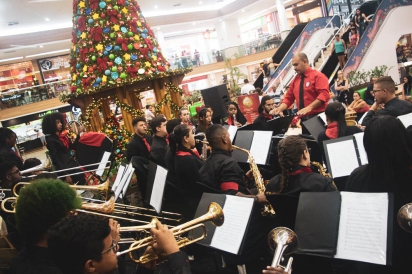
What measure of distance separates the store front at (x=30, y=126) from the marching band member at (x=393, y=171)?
649 inches

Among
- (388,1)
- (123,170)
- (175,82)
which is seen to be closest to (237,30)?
(388,1)

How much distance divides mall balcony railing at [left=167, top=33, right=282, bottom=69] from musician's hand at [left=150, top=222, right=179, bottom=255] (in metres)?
17.1

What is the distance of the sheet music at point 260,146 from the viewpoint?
358 centimetres

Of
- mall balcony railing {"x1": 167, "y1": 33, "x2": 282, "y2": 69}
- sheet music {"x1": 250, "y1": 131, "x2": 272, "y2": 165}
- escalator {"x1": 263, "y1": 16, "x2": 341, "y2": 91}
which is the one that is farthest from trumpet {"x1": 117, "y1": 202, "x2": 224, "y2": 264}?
mall balcony railing {"x1": 167, "y1": 33, "x2": 282, "y2": 69}

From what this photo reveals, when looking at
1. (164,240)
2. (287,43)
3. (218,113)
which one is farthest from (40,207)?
(287,43)

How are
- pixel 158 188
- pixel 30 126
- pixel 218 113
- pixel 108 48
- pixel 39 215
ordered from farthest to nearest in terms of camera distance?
1. pixel 30 126
2. pixel 218 113
3. pixel 108 48
4. pixel 158 188
5. pixel 39 215

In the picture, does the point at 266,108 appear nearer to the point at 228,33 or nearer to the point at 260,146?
the point at 260,146

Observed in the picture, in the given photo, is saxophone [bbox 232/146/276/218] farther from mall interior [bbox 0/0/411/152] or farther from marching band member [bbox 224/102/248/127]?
mall interior [bbox 0/0/411/152]

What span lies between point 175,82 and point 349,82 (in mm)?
7011

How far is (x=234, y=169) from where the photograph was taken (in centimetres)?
288

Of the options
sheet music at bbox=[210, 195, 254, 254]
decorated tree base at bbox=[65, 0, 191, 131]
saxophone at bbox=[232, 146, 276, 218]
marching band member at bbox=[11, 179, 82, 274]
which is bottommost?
saxophone at bbox=[232, 146, 276, 218]

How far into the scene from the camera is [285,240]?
162 cm

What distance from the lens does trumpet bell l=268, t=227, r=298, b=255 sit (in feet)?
5.30

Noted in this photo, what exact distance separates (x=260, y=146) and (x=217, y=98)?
5.97 meters
